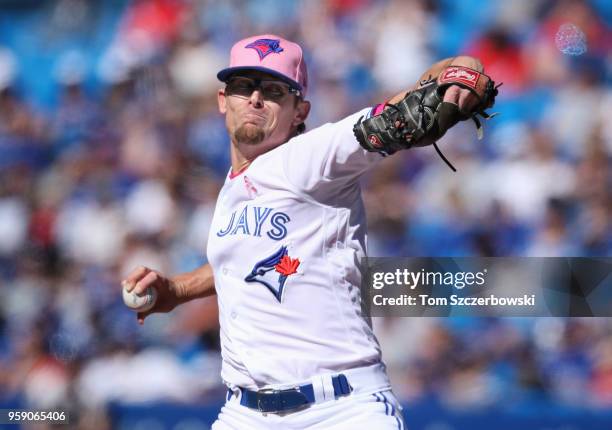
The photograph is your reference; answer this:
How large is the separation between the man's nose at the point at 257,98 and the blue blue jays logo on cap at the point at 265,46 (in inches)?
4.7

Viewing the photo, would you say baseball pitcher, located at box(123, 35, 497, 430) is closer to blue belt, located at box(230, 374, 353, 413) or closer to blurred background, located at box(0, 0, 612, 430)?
blue belt, located at box(230, 374, 353, 413)

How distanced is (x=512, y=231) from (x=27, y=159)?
11.2 ft

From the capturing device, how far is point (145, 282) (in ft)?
10.3

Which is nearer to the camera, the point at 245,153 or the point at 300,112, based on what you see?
the point at 245,153

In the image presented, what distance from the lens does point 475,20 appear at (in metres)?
5.66

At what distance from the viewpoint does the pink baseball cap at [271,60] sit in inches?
123

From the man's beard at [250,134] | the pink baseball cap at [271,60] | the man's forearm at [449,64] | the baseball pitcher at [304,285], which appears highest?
the pink baseball cap at [271,60]

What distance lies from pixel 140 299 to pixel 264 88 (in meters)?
0.88

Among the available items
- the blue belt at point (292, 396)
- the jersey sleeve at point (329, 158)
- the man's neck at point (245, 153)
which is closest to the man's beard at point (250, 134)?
the man's neck at point (245, 153)

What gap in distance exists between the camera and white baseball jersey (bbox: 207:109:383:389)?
2752 mm

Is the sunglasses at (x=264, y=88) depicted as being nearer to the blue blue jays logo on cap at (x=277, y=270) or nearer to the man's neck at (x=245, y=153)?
the man's neck at (x=245, y=153)

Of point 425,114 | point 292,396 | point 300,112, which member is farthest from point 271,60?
point 292,396

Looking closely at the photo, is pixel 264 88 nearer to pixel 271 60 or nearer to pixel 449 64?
pixel 271 60

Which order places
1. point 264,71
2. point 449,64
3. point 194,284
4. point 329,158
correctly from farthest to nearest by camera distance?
point 194,284, point 264,71, point 329,158, point 449,64
